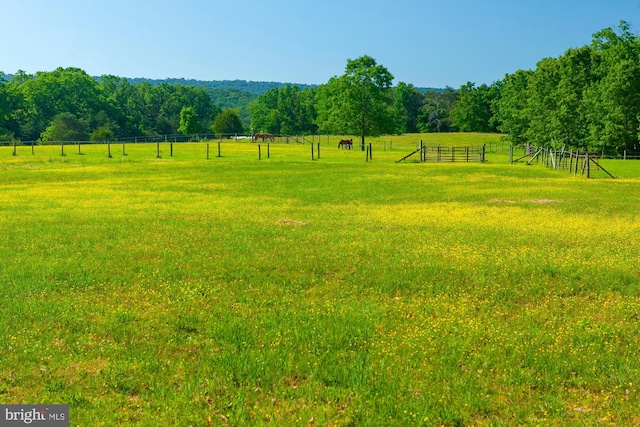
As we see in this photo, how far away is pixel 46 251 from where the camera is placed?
513 inches

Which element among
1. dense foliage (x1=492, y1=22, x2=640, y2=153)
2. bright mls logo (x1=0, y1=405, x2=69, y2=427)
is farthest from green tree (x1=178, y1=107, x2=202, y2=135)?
bright mls logo (x1=0, y1=405, x2=69, y2=427)

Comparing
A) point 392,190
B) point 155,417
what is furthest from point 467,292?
point 392,190

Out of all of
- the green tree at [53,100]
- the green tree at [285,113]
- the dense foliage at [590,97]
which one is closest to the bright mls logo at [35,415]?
the dense foliage at [590,97]

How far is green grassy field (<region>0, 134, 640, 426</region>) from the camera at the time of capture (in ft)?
20.2

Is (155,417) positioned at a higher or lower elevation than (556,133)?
lower

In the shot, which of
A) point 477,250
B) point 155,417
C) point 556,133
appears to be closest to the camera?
point 155,417

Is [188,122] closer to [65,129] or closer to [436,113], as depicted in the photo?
[65,129]

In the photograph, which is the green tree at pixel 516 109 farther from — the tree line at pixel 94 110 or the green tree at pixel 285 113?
the tree line at pixel 94 110

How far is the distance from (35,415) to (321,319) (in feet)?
13.3

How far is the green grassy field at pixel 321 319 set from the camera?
6.15 metres

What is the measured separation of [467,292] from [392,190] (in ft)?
62.9

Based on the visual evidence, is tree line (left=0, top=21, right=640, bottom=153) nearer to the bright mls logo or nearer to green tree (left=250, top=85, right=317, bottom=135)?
green tree (left=250, top=85, right=317, bottom=135)

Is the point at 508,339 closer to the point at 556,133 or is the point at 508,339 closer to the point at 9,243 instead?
the point at 9,243

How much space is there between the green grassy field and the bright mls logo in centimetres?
14
